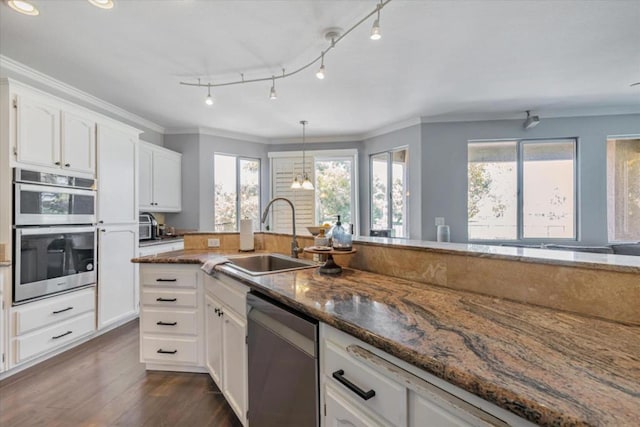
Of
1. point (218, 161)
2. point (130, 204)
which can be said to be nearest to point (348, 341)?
point (130, 204)

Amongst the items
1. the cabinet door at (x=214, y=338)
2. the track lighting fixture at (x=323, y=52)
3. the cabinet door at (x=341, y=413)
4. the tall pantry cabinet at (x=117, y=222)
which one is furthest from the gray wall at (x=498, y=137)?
the tall pantry cabinet at (x=117, y=222)

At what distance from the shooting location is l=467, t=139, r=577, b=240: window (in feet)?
13.9

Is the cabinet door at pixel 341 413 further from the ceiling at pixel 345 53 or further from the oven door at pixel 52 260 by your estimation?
the oven door at pixel 52 260

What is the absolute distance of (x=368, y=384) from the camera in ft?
2.86

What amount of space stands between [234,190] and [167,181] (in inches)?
45.0

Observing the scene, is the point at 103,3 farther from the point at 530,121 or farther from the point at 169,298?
the point at 530,121

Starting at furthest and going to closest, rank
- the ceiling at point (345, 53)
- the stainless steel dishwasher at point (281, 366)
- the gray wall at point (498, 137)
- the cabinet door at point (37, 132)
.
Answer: the gray wall at point (498, 137), the cabinet door at point (37, 132), the ceiling at point (345, 53), the stainless steel dishwasher at point (281, 366)

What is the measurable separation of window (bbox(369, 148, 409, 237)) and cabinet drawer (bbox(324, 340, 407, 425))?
4.03 meters

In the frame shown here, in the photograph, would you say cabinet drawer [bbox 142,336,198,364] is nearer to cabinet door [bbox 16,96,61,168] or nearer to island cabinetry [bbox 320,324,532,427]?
island cabinetry [bbox 320,324,532,427]

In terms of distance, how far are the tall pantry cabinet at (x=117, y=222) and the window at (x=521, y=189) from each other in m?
4.39

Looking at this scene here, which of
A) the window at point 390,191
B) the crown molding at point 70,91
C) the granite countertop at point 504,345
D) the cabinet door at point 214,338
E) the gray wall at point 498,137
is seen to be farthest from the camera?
the window at point 390,191

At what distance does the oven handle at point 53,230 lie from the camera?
2340 millimetres

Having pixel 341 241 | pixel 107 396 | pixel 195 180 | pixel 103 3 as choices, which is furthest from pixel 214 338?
pixel 195 180

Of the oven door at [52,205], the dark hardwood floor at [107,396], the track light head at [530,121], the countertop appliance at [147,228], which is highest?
the track light head at [530,121]
